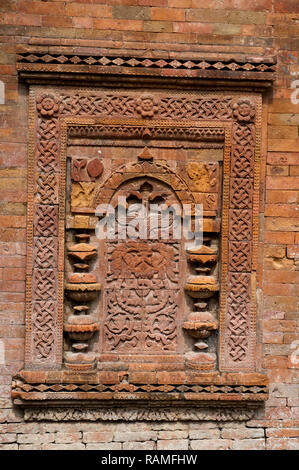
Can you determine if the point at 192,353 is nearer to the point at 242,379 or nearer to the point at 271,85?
the point at 242,379

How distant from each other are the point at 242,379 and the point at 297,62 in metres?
3.44

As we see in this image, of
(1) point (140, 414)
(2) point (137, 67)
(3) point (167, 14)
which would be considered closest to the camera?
(2) point (137, 67)

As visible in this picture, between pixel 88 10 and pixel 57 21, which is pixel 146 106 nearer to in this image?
pixel 88 10

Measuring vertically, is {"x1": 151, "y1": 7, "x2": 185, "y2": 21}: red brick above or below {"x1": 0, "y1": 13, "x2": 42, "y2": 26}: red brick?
above

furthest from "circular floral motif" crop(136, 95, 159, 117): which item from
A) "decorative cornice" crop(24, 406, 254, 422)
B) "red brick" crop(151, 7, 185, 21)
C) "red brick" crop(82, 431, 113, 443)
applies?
"red brick" crop(82, 431, 113, 443)

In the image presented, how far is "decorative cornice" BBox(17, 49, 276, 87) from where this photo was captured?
15.6 feet

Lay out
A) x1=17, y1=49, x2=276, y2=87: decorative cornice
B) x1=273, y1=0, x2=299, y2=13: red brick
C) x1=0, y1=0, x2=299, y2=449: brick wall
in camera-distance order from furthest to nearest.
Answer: x1=273, y1=0, x2=299, y2=13: red brick
x1=0, y1=0, x2=299, y2=449: brick wall
x1=17, y1=49, x2=276, y2=87: decorative cornice

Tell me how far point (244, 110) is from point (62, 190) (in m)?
2.11

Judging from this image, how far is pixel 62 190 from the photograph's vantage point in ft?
16.2

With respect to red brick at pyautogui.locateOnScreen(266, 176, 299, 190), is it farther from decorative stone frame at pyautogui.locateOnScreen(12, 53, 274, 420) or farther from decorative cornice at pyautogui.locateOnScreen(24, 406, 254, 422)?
decorative cornice at pyautogui.locateOnScreen(24, 406, 254, 422)

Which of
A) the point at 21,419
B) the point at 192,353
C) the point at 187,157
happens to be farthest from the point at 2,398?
the point at 187,157

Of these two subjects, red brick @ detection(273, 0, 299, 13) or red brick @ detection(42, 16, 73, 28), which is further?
red brick @ detection(273, 0, 299, 13)

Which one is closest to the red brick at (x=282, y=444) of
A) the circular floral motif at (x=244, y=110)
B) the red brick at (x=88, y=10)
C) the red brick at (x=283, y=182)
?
the red brick at (x=283, y=182)

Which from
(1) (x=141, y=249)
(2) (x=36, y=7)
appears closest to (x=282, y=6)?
(2) (x=36, y=7)
